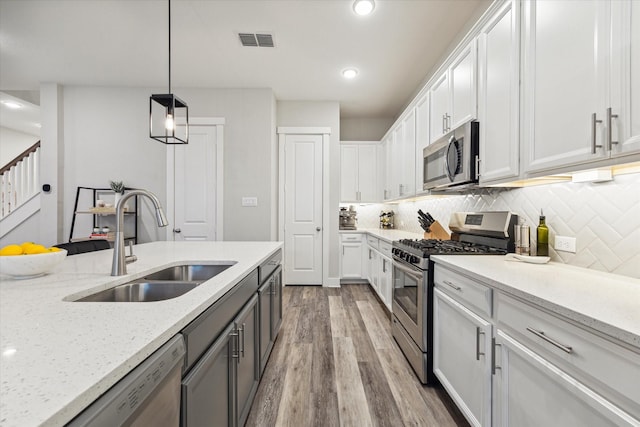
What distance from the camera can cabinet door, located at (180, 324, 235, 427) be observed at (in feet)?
2.87

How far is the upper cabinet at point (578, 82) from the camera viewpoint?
3.35 feet

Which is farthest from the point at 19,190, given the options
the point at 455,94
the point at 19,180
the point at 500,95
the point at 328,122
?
the point at 500,95

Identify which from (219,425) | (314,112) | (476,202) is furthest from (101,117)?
(476,202)

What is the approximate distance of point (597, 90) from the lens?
112 centimetres

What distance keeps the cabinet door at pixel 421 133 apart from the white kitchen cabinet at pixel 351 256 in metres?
1.75

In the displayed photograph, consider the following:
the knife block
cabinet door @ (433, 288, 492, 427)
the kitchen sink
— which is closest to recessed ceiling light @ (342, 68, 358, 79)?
the knife block

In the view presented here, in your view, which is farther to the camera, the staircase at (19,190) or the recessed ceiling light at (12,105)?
the recessed ceiling light at (12,105)

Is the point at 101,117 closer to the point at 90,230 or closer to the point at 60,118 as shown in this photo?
the point at 60,118

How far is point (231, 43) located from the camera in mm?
3047

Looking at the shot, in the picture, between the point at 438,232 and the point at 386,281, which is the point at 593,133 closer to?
the point at 438,232

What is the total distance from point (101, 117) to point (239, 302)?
14.1ft

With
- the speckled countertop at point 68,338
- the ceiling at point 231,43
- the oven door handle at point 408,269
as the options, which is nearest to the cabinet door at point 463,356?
the oven door handle at point 408,269

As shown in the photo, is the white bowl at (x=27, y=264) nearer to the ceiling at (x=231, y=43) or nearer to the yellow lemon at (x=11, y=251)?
the yellow lemon at (x=11, y=251)

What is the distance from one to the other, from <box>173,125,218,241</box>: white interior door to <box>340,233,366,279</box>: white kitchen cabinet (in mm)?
A: 2005
